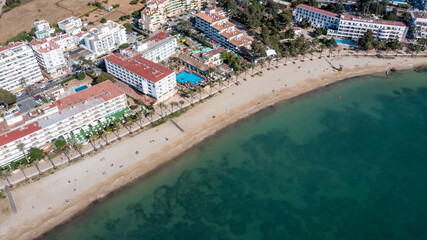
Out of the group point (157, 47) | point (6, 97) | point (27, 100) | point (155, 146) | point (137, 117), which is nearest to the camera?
point (155, 146)

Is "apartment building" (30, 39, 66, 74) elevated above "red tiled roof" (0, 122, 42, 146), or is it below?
above

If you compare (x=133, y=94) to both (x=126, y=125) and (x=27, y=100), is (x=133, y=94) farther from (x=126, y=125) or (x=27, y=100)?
(x=27, y=100)

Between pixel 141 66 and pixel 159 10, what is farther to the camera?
pixel 159 10

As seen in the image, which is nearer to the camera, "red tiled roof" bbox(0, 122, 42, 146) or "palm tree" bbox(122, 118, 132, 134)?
"red tiled roof" bbox(0, 122, 42, 146)

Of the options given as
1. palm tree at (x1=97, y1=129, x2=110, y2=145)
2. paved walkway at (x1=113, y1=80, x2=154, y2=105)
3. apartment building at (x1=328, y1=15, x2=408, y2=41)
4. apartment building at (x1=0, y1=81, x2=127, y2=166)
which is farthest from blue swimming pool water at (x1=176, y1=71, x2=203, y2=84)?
apartment building at (x1=328, y1=15, x2=408, y2=41)

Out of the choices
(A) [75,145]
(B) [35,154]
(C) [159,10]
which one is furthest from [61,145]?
(C) [159,10]

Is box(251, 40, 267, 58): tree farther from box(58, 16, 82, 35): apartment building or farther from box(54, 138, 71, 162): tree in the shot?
box(58, 16, 82, 35): apartment building
